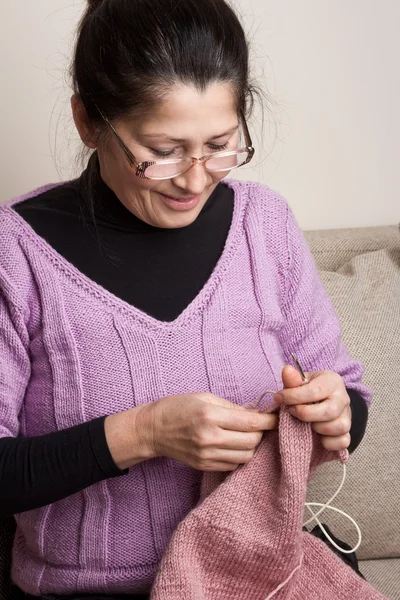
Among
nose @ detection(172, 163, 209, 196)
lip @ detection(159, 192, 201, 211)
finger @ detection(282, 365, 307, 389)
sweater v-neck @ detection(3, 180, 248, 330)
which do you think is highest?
nose @ detection(172, 163, 209, 196)

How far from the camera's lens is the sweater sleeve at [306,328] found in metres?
1.41

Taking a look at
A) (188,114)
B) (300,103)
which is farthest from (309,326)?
(300,103)

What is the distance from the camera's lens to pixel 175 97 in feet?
3.68

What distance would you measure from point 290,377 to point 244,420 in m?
0.09

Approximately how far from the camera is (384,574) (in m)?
1.63

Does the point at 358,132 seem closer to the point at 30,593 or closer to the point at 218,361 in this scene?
the point at 218,361

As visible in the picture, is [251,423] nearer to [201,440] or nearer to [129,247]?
[201,440]

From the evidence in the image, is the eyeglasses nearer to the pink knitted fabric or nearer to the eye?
the eye

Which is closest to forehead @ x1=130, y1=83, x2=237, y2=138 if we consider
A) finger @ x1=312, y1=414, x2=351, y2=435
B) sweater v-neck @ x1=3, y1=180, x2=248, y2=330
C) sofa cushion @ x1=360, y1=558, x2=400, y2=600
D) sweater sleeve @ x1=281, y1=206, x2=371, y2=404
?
sweater v-neck @ x1=3, y1=180, x2=248, y2=330

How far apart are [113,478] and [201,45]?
678 mm

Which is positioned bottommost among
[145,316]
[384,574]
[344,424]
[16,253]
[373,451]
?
[384,574]

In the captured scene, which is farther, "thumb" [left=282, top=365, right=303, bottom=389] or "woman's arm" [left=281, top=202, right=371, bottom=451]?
"woman's arm" [left=281, top=202, right=371, bottom=451]

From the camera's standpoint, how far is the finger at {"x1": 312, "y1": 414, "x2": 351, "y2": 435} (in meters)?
1.15

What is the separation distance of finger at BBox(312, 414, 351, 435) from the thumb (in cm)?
7
